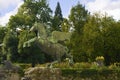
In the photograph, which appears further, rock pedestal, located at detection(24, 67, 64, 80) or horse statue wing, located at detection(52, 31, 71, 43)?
horse statue wing, located at detection(52, 31, 71, 43)

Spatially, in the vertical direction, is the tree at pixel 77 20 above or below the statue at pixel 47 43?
above

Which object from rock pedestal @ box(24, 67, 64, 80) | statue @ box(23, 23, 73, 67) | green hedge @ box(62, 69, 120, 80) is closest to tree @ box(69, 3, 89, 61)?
statue @ box(23, 23, 73, 67)

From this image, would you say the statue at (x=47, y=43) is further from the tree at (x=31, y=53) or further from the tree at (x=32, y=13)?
the tree at (x=32, y=13)

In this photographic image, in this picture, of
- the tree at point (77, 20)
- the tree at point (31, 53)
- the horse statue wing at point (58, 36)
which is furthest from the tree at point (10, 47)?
the horse statue wing at point (58, 36)

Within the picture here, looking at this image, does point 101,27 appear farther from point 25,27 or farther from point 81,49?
point 25,27

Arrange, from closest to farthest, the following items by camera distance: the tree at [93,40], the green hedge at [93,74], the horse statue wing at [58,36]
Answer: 1. the green hedge at [93,74]
2. the horse statue wing at [58,36]
3. the tree at [93,40]

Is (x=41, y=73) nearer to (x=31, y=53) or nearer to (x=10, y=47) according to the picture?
(x=31, y=53)

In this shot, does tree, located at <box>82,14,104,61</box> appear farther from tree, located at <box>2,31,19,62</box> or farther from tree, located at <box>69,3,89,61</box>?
tree, located at <box>2,31,19,62</box>

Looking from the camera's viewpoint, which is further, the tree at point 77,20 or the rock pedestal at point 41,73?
the tree at point 77,20

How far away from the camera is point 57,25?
50.7m

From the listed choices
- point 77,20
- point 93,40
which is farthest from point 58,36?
point 77,20

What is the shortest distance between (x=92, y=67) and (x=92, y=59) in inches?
631

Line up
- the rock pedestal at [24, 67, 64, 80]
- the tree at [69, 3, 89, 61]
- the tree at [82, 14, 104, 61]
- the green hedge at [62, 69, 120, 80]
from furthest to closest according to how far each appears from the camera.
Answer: the tree at [69, 3, 89, 61] < the tree at [82, 14, 104, 61] < the green hedge at [62, 69, 120, 80] < the rock pedestal at [24, 67, 64, 80]

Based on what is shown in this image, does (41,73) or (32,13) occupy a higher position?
(32,13)
